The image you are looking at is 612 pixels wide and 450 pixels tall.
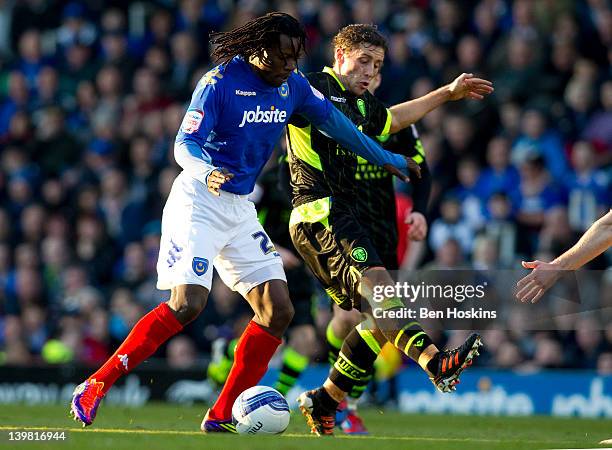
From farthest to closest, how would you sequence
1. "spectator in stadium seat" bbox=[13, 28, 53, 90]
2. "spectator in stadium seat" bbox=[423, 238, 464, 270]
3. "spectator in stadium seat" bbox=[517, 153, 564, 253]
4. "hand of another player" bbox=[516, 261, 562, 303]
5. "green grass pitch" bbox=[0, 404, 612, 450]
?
"spectator in stadium seat" bbox=[13, 28, 53, 90], "spectator in stadium seat" bbox=[517, 153, 564, 253], "spectator in stadium seat" bbox=[423, 238, 464, 270], "green grass pitch" bbox=[0, 404, 612, 450], "hand of another player" bbox=[516, 261, 562, 303]

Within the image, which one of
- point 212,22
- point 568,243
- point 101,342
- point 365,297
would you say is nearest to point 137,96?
point 212,22

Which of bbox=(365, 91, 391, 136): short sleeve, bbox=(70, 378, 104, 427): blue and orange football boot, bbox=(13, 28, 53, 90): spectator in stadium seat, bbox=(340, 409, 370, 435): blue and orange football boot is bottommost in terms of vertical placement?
bbox=(340, 409, 370, 435): blue and orange football boot

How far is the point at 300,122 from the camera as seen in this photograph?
772 centimetres

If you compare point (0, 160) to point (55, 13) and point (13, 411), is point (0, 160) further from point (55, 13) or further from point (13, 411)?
point (13, 411)

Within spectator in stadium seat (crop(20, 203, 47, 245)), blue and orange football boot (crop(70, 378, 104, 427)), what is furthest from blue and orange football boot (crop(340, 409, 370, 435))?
spectator in stadium seat (crop(20, 203, 47, 245))

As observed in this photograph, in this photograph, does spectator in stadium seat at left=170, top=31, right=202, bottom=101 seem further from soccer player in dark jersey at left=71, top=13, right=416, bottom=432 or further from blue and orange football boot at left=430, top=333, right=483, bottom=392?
blue and orange football boot at left=430, top=333, right=483, bottom=392

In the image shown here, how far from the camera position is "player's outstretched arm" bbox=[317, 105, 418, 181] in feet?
24.5

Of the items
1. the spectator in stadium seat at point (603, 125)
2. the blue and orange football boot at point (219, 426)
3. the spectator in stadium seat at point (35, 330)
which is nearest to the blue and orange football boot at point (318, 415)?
the blue and orange football boot at point (219, 426)

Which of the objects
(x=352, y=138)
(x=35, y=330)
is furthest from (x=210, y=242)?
(x=35, y=330)

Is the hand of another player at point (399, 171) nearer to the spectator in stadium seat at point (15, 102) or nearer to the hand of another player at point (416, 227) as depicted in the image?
the hand of another player at point (416, 227)

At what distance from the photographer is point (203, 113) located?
6.95 m

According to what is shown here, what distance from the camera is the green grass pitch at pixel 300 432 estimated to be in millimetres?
6445

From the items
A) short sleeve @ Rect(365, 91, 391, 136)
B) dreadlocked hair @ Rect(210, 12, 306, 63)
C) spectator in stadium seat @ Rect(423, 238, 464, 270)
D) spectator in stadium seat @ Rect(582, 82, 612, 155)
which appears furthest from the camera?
spectator in stadium seat @ Rect(582, 82, 612, 155)

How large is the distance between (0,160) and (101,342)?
13.3ft
